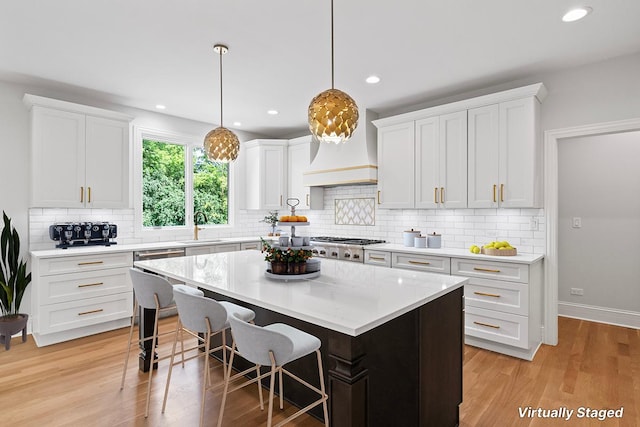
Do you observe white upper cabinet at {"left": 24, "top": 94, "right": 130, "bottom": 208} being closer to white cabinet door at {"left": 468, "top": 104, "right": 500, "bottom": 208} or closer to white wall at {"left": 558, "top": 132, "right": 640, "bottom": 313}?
white cabinet door at {"left": 468, "top": 104, "right": 500, "bottom": 208}

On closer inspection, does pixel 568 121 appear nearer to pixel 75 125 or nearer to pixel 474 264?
pixel 474 264

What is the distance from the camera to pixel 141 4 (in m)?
2.32

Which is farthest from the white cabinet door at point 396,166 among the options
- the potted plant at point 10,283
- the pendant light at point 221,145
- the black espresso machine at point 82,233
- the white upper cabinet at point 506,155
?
the potted plant at point 10,283

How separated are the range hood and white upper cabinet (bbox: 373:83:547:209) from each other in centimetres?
15

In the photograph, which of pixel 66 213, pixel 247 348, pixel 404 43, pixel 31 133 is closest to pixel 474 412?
pixel 247 348

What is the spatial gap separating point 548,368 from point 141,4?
162 inches

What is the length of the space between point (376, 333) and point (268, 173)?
412cm

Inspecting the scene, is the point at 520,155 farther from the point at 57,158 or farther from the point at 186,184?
the point at 57,158

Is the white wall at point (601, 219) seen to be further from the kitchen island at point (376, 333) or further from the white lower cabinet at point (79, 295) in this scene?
the white lower cabinet at point (79, 295)

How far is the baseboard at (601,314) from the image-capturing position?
12.9 ft

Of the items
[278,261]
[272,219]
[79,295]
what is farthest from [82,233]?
[278,261]

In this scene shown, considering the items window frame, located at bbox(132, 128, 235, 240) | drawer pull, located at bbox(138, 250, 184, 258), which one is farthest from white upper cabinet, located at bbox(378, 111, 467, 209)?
window frame, located at bbox(132, 128, 235, 240)

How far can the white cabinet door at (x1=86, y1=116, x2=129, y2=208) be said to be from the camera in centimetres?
393

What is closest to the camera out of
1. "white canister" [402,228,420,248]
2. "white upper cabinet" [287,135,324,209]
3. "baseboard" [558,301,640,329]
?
"baseboard" [558,301,640,329]
